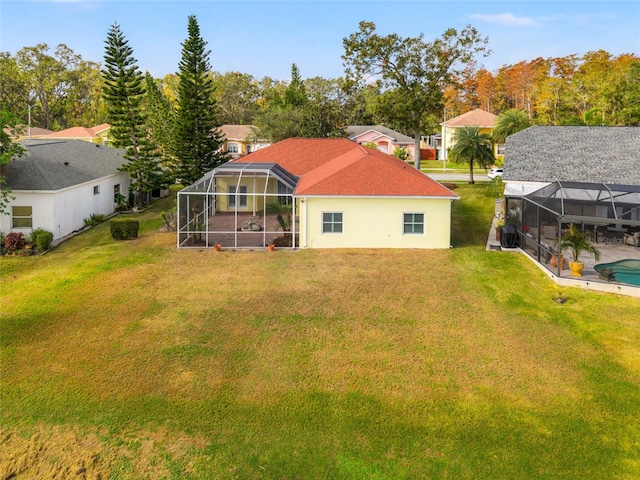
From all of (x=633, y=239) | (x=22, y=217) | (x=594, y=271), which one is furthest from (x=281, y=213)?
(x=633, y=239)

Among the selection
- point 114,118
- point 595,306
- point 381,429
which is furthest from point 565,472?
point 114,118

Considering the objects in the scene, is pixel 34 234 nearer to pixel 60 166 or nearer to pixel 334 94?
pixel 60 166

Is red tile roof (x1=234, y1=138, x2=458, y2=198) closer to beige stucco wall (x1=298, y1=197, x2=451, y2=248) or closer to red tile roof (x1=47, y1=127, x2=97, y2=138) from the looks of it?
beige stucco wall (x1=298, y1=197, x2=451, y2=248)

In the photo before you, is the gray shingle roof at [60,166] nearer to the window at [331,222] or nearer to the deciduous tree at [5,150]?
the deciduous tree at [5,150]

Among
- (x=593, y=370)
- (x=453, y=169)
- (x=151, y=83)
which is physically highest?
(x=151, y=83)

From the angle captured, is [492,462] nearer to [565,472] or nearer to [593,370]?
[565,472]

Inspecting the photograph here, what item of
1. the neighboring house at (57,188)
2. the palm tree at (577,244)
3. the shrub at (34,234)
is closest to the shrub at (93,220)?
the neighboring house at (57,188)

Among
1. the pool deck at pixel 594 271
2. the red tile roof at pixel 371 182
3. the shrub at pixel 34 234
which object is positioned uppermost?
the red tile roof at pixel 371 182
